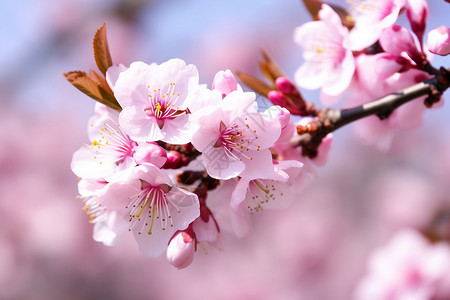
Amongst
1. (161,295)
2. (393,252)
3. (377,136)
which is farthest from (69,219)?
(377,136)

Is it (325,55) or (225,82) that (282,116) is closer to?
(225,82)

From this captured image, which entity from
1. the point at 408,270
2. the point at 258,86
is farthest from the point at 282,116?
the point at 408,270

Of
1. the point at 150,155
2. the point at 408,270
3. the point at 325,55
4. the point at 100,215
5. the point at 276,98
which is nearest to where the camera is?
the point at 150,155

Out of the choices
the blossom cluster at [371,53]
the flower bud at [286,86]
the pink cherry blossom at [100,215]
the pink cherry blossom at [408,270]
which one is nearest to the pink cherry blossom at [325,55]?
the blossom cluster at [371,53]

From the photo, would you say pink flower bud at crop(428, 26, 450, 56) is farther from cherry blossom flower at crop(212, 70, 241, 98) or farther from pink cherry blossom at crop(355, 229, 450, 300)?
pink cherry blossom at crop(355, 229, 450, 300)

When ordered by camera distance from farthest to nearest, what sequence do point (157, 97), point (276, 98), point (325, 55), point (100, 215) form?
point (325, 55)
point (276, 98)
point (100, 215)
point (157, 97)

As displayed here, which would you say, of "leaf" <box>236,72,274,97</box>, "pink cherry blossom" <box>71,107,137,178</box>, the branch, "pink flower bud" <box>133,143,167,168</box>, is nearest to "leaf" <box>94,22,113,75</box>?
"pink cherry blossom" <box>71,107,137,178</box>
